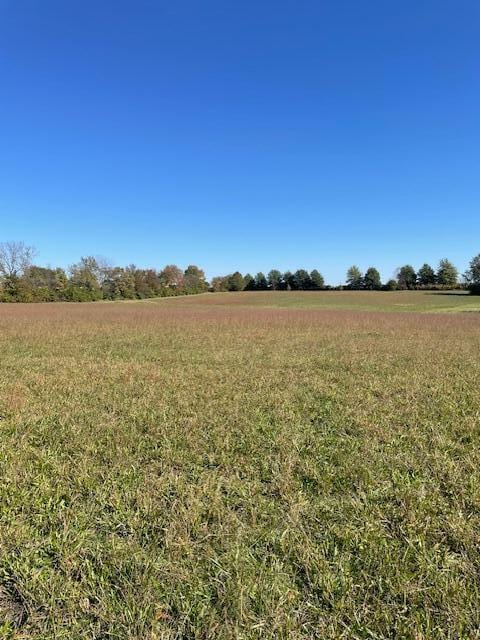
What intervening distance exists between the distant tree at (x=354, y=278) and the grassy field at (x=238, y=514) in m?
127

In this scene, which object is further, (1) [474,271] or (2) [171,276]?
(2) [171,276]

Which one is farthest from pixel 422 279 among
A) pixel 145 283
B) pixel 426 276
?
pixel 145 283

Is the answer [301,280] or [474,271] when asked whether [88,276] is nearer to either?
[301,280]

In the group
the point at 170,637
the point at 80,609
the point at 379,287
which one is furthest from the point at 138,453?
the point at 379,287

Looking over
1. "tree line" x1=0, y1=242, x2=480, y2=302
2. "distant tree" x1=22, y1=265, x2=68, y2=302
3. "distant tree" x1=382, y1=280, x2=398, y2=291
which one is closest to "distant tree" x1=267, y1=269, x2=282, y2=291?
"tree line" x1=0, y1=242, x2=480, y2=302

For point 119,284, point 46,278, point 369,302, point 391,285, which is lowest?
point 369,302

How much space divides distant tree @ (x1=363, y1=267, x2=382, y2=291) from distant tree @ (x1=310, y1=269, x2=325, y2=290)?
14.1 meters

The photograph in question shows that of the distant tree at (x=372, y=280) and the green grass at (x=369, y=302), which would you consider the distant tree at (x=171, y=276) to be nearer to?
the green grass at (x=369, y=302)

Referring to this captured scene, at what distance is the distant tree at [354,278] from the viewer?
130 meters

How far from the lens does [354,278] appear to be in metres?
132

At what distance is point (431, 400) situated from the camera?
7746 millimetres

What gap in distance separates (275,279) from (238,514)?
434ft

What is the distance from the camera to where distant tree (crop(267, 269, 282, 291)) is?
440 ft

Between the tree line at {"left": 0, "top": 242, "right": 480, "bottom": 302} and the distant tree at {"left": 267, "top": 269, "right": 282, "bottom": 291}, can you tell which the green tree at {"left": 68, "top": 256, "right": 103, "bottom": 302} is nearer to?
the tree line at {"left": 0, "top": 242, "right": 480, "bottom": 302}
